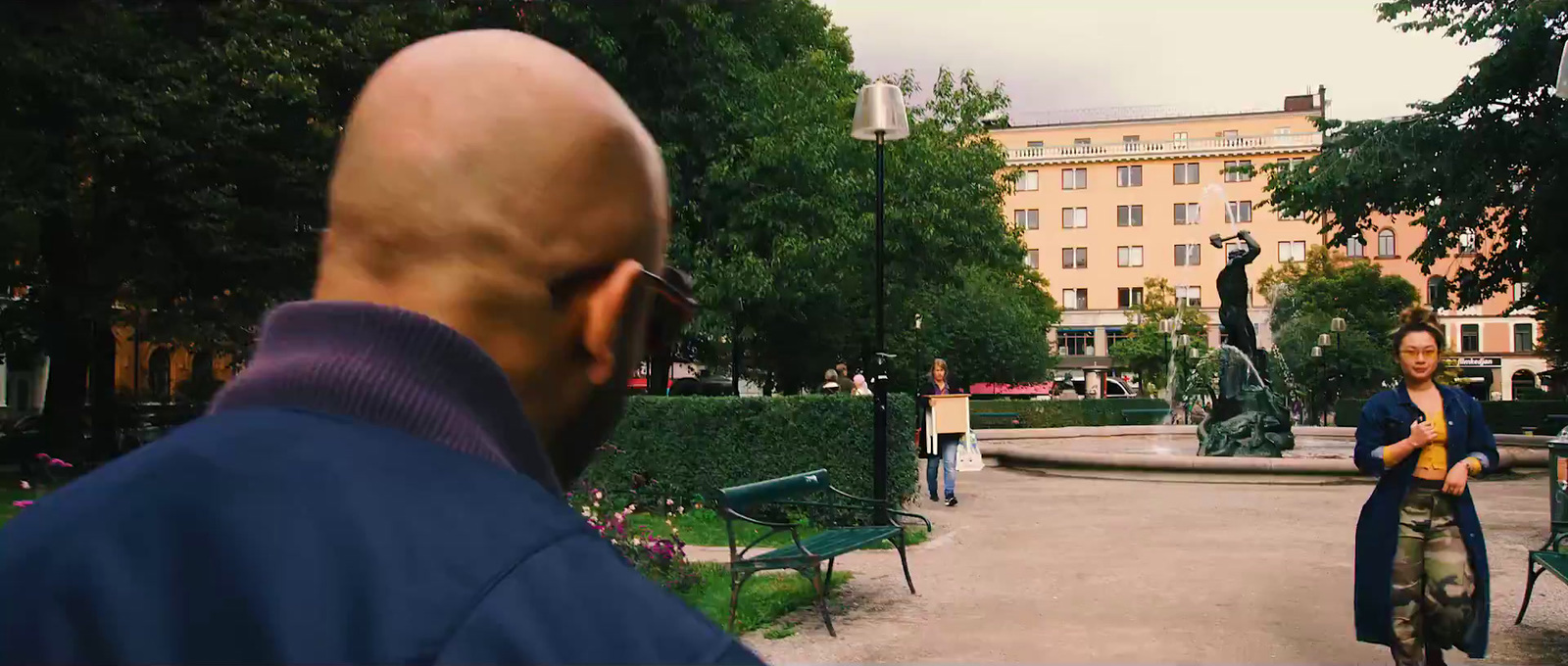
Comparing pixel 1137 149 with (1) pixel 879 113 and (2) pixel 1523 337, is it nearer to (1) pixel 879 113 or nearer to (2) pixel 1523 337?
(2) pixel 1523 337

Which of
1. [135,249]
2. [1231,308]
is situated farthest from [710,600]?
[1231,308]

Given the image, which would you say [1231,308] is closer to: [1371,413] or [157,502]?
[1371,413]

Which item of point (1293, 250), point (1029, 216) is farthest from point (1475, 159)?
point (1029, 216)

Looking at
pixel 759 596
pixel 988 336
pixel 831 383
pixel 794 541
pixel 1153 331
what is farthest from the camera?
pixel 1153 331

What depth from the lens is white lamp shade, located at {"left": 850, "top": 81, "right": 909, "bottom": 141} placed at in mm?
11633

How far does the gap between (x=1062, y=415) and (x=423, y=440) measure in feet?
141

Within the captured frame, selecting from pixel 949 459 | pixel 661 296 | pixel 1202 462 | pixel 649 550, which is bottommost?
pixel 1202 462

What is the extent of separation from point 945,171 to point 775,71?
4992 mm

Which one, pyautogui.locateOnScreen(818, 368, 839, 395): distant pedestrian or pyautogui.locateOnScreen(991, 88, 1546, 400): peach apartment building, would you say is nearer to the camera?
pyautogui.locateOnScreen(818, 368, 839, 395): distant pedestrian

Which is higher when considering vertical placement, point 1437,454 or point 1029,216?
point 1029,216

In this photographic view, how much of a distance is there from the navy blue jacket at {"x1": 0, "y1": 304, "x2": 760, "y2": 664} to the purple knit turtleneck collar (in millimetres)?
44

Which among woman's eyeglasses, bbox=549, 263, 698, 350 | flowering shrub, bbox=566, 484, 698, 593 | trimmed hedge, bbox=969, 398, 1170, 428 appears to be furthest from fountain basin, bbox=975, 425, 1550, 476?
woman's eyeglasses, bbox=549, 263, 698, 350

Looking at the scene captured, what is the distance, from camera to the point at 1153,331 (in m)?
67.5

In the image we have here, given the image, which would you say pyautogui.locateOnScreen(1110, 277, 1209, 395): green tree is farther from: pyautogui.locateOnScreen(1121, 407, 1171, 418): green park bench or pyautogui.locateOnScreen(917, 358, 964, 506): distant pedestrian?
pyautogui.locateOnScreen(917, 358, 964, 506): distant pedestrian
